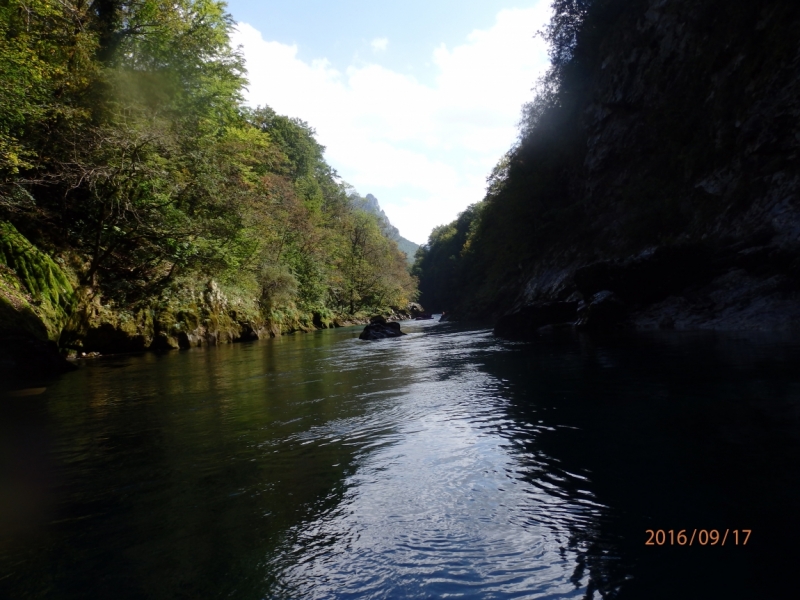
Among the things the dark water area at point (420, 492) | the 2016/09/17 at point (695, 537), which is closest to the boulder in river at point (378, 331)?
the dark water area at point (420, 492)

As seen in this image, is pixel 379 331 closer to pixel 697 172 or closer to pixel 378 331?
pixel 378 331

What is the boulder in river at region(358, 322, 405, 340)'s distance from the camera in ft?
72.2

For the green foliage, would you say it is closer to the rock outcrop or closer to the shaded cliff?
the shaded cliff

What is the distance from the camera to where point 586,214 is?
27109mm

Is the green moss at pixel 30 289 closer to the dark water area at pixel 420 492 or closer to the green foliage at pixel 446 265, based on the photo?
the dark water area at pixel 420 492

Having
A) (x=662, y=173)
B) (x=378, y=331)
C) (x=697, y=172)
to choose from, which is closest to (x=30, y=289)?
(x=378, y=331)

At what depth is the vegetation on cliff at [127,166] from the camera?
1170cm

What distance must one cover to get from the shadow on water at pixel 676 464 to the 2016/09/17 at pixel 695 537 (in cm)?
2

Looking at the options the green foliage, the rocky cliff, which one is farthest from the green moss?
the green foliage

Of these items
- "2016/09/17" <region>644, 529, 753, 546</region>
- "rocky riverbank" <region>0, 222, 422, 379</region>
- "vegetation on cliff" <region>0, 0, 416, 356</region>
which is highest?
"vegetation on cliff" <region>0, 0, 416, 356</region>

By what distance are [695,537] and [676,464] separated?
3.82 feet

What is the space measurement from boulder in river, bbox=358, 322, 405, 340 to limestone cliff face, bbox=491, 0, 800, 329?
27.4ft

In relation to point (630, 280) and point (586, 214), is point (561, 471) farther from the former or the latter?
point (586, 214)

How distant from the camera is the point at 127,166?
14.1 m
